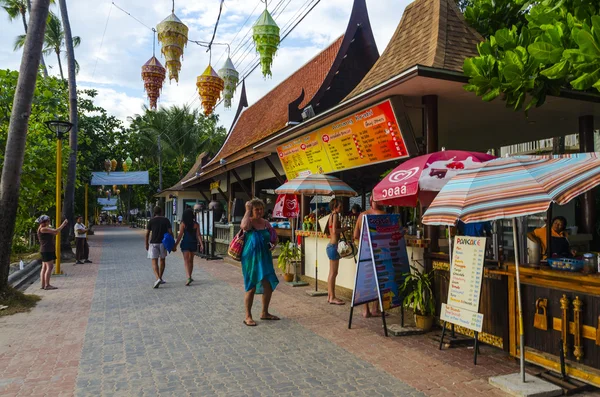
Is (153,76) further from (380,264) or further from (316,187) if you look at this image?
(380,264)

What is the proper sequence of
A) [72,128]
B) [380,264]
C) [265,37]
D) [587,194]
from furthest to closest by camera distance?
[72,128] < [265,37] < [587,194] < [380,264]

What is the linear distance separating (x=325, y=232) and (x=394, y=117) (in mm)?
3118

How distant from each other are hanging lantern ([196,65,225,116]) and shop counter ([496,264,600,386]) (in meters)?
9.39

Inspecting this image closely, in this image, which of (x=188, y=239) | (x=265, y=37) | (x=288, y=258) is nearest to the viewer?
(x=265, y=37)

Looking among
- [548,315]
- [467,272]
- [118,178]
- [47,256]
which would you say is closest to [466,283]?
[467,272]

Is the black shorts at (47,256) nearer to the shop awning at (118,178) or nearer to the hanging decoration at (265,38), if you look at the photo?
the hanging decoration at (265,38)

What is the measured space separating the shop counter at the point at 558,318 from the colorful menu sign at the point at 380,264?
1.65 metres

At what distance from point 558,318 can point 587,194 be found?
547 centimetres

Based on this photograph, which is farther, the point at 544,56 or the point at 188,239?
the point at 188,239

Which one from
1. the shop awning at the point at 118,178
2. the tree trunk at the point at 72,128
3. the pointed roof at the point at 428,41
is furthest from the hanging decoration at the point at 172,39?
the shop awning at the point at 118,178

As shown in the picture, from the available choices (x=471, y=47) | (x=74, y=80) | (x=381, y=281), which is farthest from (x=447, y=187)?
(x=74, y=80)

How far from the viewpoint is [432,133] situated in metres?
6.41

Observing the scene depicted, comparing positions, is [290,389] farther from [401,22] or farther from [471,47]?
[401,22]

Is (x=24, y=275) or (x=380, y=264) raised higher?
(x=380, y=264)
